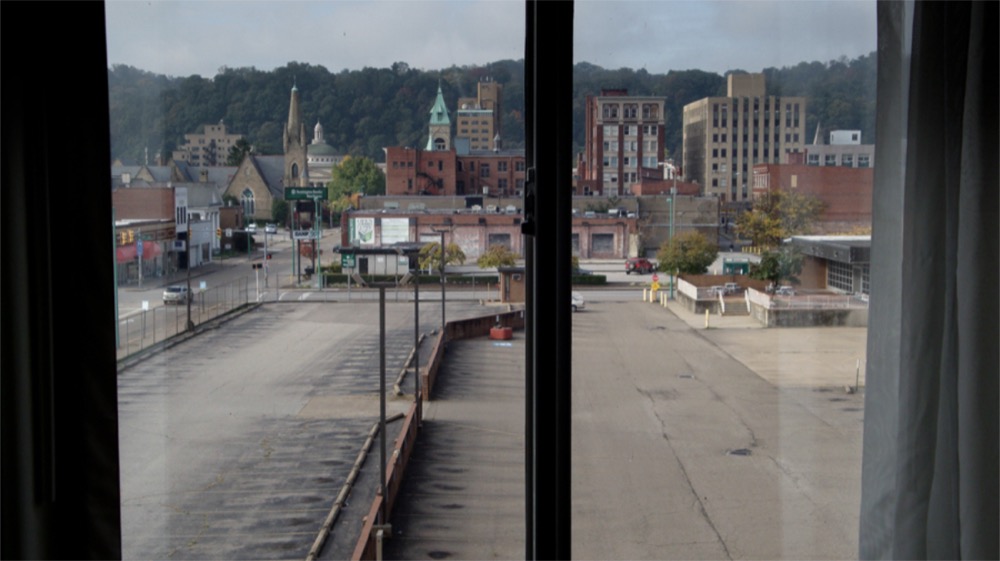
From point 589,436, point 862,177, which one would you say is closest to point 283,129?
point 589,436

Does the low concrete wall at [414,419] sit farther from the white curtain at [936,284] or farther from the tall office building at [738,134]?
the white curtain at [936,284]

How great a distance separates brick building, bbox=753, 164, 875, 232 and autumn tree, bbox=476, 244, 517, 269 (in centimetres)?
68

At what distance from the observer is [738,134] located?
2.06 metres

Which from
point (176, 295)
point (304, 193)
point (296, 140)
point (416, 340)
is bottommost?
point (416, 340)

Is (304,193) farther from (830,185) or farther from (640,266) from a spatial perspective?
(830,185)

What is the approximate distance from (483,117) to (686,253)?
615 millimetres

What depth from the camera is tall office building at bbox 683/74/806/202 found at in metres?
2.05

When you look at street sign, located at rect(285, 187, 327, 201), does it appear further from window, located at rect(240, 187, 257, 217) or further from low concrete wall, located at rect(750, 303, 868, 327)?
low concrete wall, located at rect(750, 303, 868, 327)

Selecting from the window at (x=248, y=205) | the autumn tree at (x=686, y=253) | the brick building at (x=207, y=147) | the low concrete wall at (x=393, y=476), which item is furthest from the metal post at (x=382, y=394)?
the autumn tree at (x=686, y=253)

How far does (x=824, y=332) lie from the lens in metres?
2.09

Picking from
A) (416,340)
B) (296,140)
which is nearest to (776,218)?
(416,340)

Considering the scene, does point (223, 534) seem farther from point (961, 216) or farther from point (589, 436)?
point (961, 216)

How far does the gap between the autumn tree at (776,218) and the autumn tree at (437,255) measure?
0.70 metres

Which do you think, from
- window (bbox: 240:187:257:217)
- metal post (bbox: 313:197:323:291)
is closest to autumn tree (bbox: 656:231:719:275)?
metal post (bbox: 313:197:323:291)
